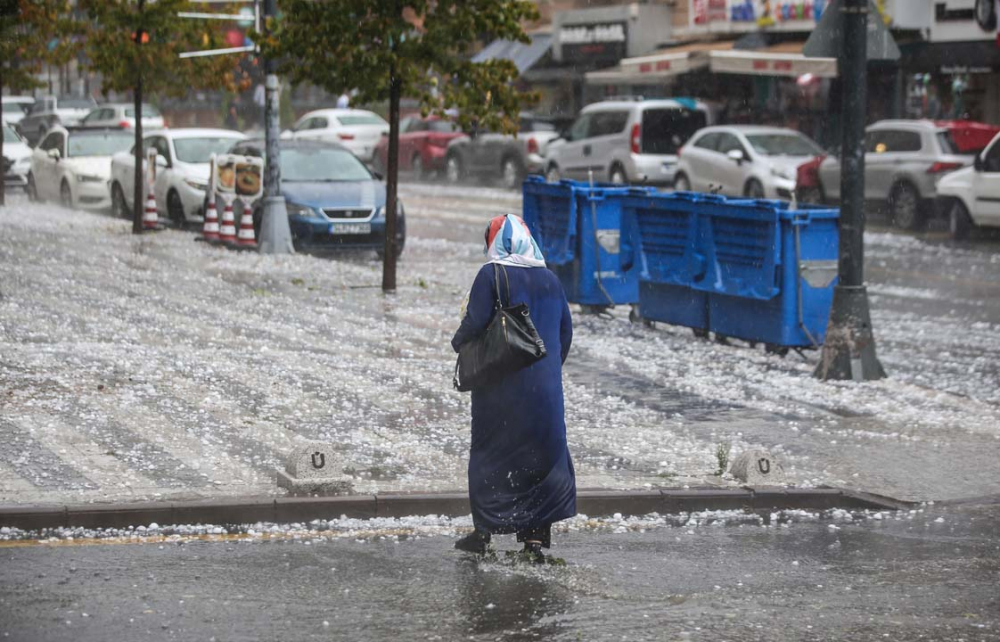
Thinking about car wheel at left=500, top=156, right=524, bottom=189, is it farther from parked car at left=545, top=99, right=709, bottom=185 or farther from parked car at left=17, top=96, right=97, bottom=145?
parked car at left=17, top=96, right=97, bottom=145

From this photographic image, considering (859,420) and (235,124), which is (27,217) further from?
(235,124)

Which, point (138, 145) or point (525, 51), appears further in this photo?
point (525, 51)

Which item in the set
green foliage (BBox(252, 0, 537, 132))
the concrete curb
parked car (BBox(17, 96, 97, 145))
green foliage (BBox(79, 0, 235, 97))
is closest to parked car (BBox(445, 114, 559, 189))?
green foliage (BBox(79, 0, 235, 97))

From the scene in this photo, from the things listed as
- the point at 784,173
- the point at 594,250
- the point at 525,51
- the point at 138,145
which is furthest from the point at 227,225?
the point at 525,51

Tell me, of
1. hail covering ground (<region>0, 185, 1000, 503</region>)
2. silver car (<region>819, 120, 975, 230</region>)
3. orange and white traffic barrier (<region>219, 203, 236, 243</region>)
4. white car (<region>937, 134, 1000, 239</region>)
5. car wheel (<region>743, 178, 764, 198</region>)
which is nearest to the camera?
hail covering ground (<region>0, 185, 1000, 503</region>)

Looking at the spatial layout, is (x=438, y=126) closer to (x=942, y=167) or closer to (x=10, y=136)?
(x=10, y=136)

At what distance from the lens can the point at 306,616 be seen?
618cm

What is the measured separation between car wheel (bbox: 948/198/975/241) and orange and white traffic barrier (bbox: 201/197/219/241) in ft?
36.0

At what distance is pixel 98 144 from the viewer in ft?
95.1

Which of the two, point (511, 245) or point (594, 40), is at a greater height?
point (594, 40)

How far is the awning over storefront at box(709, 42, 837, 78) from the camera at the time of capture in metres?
31.7

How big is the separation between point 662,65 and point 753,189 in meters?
9.53

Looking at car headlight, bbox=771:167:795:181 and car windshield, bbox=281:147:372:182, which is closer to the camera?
car windshield, bbox=281:147:372:182

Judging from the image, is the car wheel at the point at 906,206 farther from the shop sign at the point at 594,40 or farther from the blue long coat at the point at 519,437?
the blue long coat at the point at 519,437
